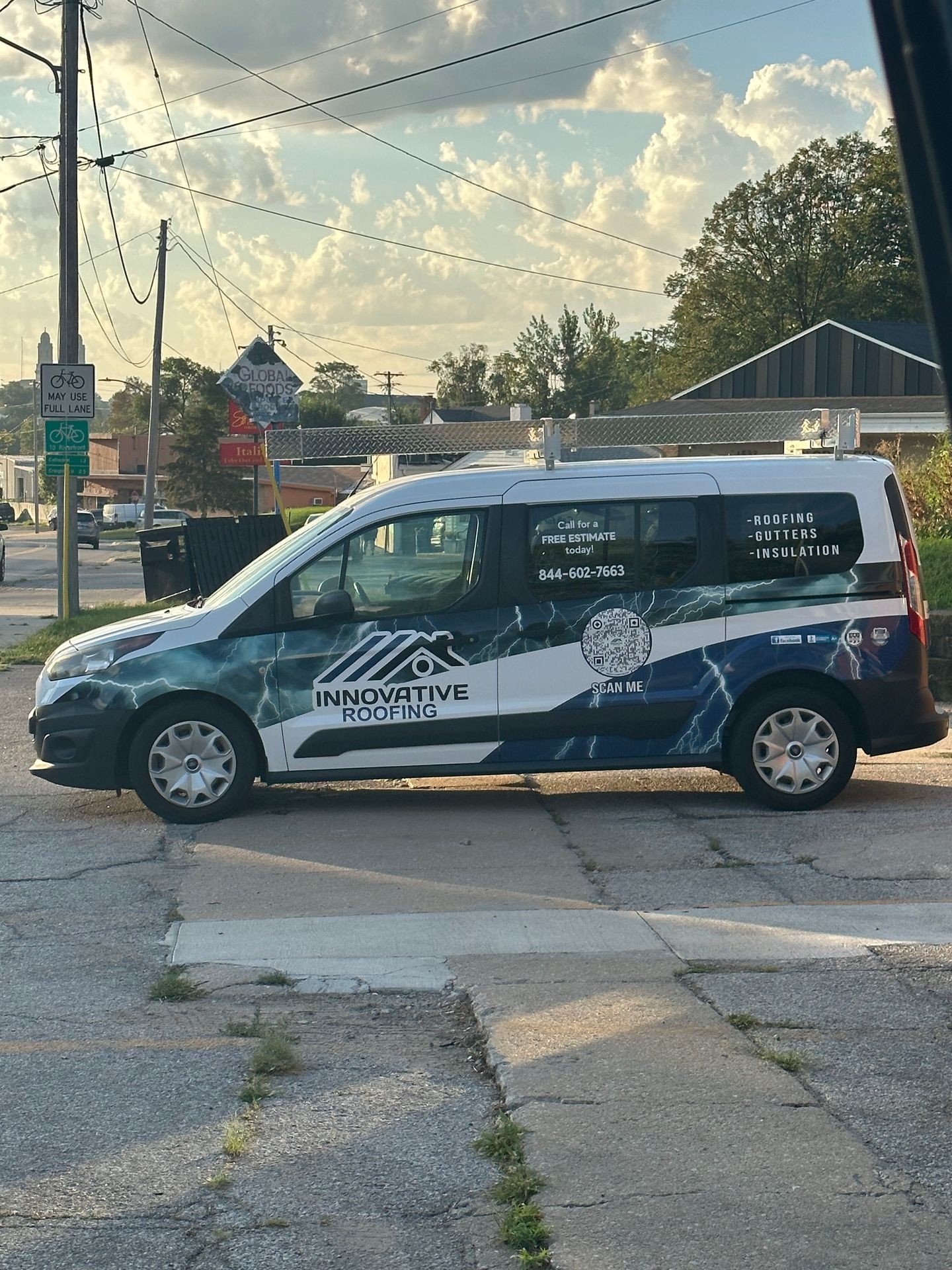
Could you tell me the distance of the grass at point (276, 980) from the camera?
5.70 m

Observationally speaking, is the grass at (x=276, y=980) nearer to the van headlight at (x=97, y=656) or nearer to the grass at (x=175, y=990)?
the grass at (x=175, y=990)

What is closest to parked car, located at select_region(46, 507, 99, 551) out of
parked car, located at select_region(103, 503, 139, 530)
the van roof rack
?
parked car, located at select_region(103, 503, 139, 530)

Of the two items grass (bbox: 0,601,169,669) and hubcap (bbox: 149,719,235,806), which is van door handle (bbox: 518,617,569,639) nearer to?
hubcap (bbox: 149,719,235,806)

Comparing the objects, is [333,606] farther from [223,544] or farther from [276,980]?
[223,544]

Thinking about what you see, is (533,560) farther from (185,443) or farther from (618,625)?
(185,443)

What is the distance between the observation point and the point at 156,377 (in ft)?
150

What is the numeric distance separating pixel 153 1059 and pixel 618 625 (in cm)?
433

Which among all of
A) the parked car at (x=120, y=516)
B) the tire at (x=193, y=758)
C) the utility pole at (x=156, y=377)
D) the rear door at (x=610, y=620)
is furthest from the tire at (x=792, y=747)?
the parked car at (x=120, y=516)

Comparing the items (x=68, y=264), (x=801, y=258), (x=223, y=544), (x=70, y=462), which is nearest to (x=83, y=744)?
(x=223, y=544)

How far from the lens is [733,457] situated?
8719 mm

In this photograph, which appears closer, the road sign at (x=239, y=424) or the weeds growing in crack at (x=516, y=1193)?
the weeds growing in crack at (x=516, y=1193)

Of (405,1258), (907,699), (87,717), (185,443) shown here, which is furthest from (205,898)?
(185,443)

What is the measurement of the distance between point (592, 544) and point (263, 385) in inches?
372

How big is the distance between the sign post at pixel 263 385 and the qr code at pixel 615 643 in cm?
900
